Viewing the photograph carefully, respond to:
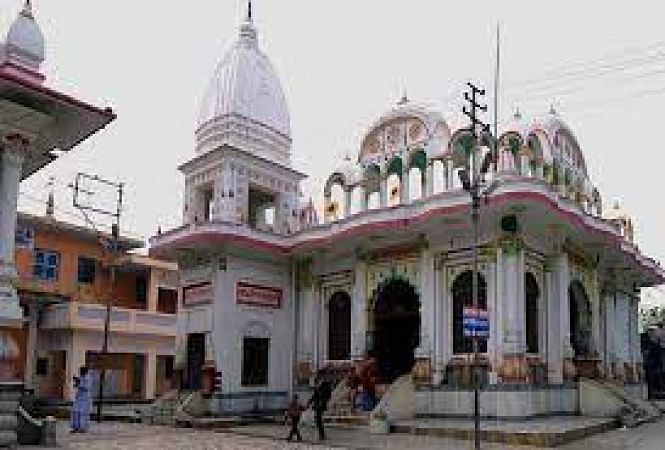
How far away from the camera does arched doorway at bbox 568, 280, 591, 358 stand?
80.1ft

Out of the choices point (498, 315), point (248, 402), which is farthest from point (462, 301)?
point (248, 402)

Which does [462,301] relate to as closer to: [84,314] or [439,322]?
[439,322]

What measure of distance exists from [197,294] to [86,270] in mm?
13557

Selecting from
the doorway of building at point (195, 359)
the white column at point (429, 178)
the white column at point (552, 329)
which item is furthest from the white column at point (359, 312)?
the white column at point (552, 329)

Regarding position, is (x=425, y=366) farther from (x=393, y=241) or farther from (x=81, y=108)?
(x=81, y=108)

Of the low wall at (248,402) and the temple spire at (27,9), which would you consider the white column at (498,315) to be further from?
the temple spire at (27,9)

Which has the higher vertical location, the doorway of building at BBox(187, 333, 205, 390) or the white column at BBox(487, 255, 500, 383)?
the white column at BBox(487, 255, 500, 383)

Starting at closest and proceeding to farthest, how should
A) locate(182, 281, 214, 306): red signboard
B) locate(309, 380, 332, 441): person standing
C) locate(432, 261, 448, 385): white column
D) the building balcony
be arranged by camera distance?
locate(309, 380, 332, 441): person standing, locate(432, 261, 448, 385): white column, locate(182, 281, 214, 306): red signboard, the building balcony

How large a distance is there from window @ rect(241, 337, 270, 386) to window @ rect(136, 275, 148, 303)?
15.5 meters

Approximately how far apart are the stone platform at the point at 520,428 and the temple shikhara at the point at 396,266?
0.77 m

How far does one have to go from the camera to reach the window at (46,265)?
34.1m

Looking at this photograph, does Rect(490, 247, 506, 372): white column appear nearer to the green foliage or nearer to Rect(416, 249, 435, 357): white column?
Rect(416, 249, 435, 357): white column

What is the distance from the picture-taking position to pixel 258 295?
25.3 metres

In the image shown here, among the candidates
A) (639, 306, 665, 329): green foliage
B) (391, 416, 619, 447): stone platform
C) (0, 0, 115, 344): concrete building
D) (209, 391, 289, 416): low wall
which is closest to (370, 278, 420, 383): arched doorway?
(209, 391, 289, 416): low wall
